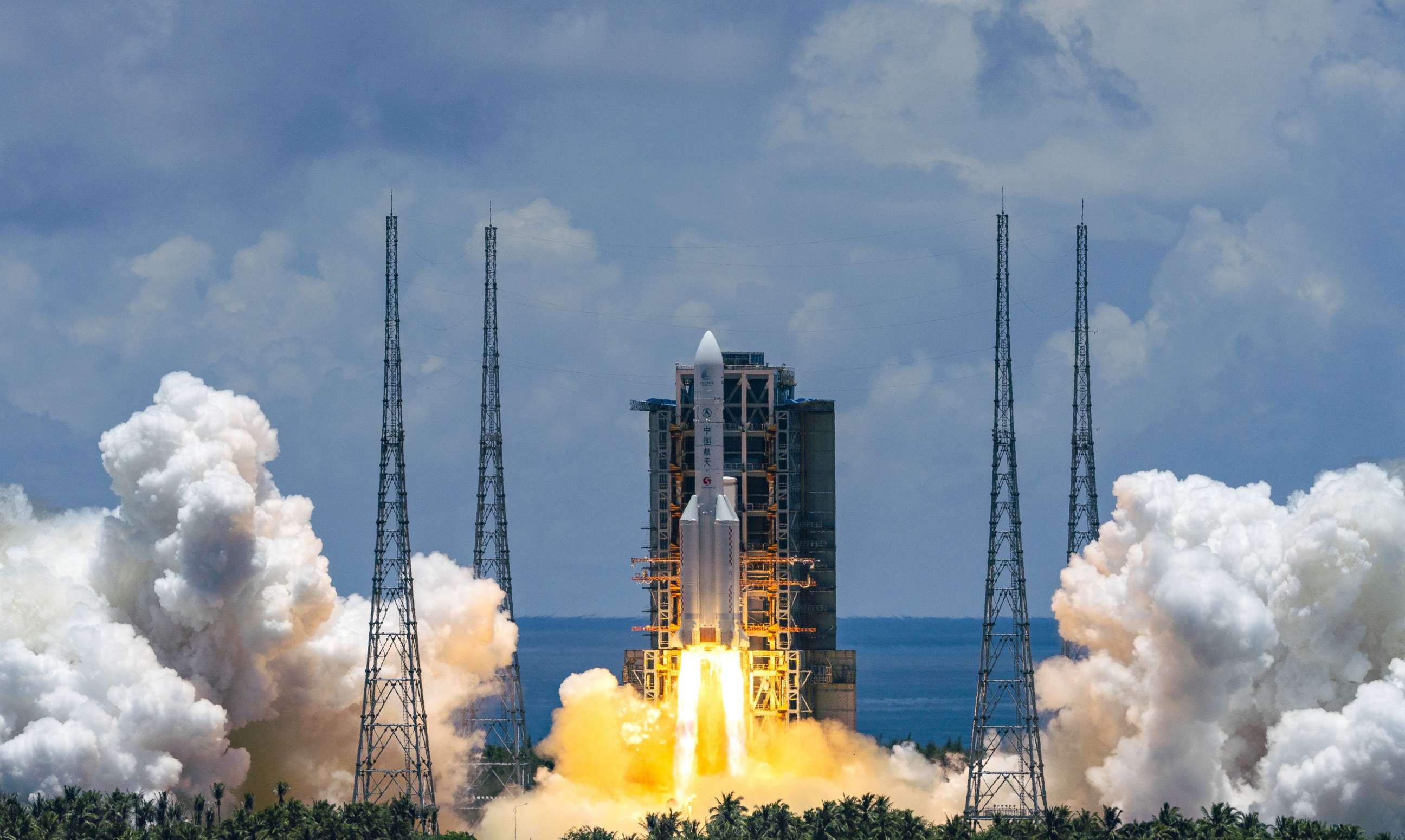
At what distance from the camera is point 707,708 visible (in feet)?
291

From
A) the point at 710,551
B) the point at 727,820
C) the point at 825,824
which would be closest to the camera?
the point at 825,824

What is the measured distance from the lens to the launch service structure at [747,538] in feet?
293

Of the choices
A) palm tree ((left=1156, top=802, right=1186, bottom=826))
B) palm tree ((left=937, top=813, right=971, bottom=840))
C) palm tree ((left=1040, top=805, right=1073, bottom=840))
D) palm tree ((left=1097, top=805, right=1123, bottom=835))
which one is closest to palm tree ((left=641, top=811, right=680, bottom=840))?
palm tree ((left=937, top=813, right=971, bottom=840))

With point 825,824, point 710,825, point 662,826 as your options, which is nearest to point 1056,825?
point 825,824

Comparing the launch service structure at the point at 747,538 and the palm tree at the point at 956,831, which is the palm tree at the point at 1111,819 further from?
the launch service structure at the point at 747,538

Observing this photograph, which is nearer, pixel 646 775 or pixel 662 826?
pixel 662 826

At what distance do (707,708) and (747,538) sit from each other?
10.6 metres

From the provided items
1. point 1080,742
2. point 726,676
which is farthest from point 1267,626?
point 726,676

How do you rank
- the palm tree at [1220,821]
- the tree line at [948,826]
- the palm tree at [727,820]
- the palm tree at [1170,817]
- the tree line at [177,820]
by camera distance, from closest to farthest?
the palm tree at [1220,821] < the tree line at [948,826] < the palm tree at [1170,817] < the tree line at [177,820] < the palm tree at [727,820]

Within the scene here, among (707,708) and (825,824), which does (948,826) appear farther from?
(707,708)

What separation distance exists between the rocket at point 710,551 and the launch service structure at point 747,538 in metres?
0.05

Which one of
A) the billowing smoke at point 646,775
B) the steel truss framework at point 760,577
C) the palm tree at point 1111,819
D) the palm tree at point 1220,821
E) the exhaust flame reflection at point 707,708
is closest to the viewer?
the palm tree at point 1220,821

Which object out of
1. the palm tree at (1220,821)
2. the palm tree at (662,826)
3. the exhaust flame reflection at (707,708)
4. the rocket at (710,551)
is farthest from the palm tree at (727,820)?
the palm tree at (1220,821)

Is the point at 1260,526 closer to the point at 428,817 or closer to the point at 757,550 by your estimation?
the point at 757,550
